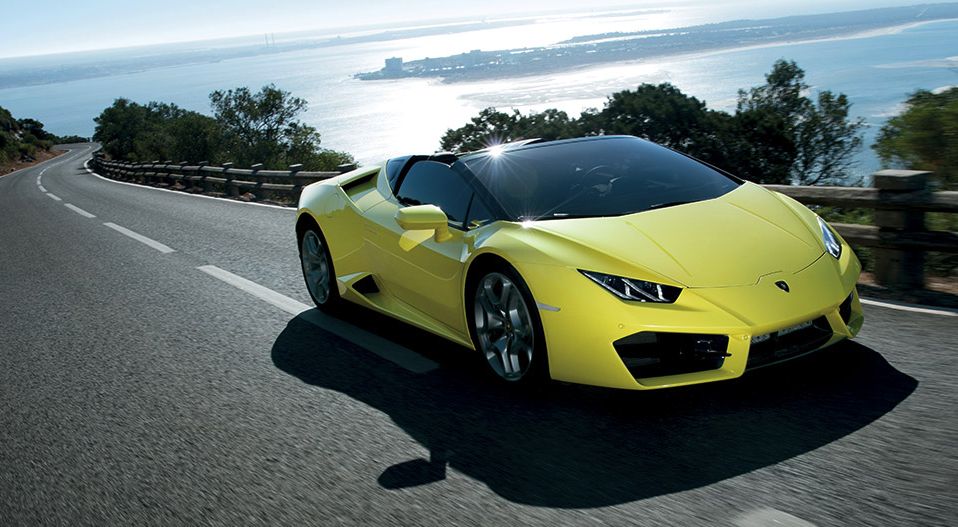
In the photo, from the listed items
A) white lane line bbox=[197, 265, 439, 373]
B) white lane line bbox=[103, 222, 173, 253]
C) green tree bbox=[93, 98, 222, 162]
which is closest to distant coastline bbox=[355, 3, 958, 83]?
green tree bbox=[93, 98, 222, 162]

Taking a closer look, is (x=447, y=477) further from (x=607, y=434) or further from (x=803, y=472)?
(x=803, y=472)

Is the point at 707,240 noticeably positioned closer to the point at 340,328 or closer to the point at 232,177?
the point at 340,328

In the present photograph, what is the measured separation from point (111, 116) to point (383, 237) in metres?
128

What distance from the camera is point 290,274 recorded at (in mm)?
7430

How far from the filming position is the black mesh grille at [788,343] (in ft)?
10.00

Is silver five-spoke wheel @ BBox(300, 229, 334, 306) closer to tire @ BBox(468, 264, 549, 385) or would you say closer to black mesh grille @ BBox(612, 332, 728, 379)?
tire @ BBox(468, 264, 549, 385)

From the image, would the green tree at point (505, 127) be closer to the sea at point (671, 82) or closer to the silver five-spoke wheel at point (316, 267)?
the sea at point (671, 82)

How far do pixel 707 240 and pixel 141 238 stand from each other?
405 inches

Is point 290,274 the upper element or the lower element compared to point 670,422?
lower

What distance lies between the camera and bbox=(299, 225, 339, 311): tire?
5605mm

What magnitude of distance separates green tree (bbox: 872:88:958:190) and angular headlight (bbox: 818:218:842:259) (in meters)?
6.05

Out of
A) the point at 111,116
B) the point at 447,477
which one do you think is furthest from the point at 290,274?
the point at 111,116

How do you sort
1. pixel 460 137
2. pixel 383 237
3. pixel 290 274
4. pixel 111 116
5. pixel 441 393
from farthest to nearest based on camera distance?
pixel 111 116
pixel 460 137
pixel 290 274
pixel 383 237
pixel 441 393

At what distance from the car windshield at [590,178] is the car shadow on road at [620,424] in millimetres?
953
